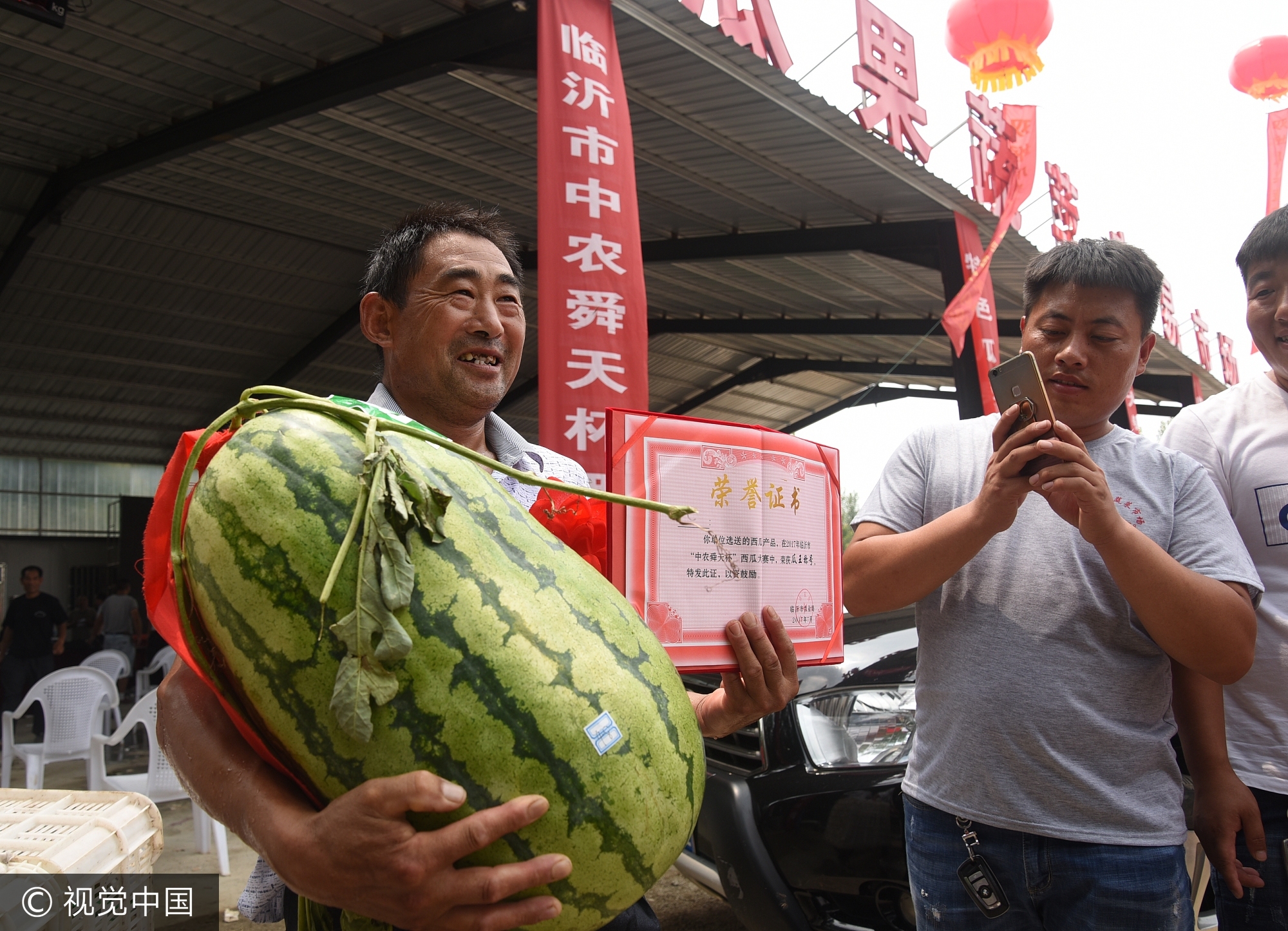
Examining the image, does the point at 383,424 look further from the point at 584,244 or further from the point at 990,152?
the point at 990,152

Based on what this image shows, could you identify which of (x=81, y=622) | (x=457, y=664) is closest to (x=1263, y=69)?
(x=457, y=664)

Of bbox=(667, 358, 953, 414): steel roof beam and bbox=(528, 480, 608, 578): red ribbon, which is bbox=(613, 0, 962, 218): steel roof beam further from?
bbox=(667, 358, 953, 414): steel roof beam

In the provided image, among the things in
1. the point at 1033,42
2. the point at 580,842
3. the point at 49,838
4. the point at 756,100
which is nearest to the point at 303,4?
the point at 756,100

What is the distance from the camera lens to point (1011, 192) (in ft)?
31.7

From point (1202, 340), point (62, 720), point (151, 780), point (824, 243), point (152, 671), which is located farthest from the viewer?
point (1202, 340)

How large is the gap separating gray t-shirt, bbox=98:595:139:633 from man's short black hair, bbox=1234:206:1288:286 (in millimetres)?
13050

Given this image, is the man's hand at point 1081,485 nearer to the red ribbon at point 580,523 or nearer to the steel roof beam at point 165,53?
the red ribbon at point 580,523

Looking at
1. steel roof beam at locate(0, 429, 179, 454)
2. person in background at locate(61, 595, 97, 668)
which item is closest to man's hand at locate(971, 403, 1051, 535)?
person in background at locate(61, 595, 97, 668)

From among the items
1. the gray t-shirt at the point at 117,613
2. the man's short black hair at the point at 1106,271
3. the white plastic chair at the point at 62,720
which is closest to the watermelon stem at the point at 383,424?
the man's short black hair at the point at 1106,271

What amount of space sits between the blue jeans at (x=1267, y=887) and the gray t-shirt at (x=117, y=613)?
12.9 meters

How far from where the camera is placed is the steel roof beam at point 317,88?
270 inches

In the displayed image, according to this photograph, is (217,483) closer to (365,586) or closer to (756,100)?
(365,586)

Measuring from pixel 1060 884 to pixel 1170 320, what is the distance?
15585mm

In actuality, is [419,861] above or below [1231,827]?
above
